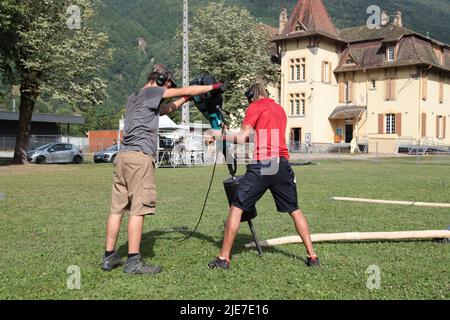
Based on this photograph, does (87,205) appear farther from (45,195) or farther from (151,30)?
(151,30)

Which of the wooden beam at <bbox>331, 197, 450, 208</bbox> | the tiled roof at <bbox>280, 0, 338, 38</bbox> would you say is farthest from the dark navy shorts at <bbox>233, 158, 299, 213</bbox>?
the tiled roof at <bbox>280, 0, 338, 38</bbox>

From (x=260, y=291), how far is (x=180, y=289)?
2.48 feet

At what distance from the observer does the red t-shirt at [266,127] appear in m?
5.86

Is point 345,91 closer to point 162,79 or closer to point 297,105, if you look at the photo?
point 297,105

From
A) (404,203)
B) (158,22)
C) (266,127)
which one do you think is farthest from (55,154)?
(158,22)

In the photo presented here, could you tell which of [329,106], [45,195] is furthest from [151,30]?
[45,195]

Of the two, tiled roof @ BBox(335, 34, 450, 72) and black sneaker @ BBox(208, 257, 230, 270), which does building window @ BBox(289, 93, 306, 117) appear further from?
black sneaker @ BBox(208, 257, 230, 270)

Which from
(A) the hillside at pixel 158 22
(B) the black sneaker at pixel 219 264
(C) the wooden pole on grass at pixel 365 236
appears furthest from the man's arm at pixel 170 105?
(A) the hillside at pixel 158 22

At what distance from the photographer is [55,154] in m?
35.5

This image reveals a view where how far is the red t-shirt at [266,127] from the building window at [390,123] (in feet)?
162

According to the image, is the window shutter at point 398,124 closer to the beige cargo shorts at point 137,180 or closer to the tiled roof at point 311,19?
the tiled roof at point 311,19

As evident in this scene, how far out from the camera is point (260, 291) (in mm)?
4977

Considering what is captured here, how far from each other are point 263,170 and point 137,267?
172cm
